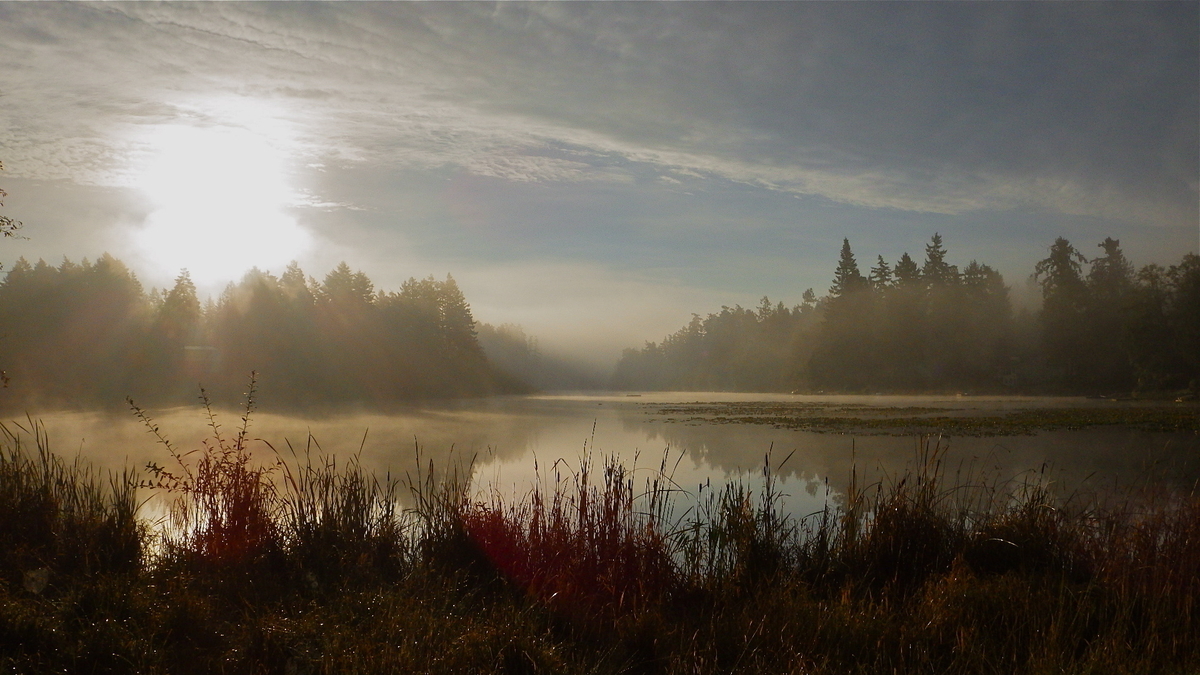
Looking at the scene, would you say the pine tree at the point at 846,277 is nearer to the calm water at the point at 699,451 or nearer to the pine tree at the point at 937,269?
the pine tree at the point at 937,269

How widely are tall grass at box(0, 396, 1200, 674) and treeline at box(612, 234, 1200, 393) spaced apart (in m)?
58.0

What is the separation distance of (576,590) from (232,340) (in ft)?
234

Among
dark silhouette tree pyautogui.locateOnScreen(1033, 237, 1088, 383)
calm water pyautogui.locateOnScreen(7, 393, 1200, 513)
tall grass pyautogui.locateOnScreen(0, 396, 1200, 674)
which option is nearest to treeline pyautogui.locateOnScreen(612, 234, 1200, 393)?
dark silhouette tree pyautogui.locateOnScreen(1033, 237, 1088, 383)

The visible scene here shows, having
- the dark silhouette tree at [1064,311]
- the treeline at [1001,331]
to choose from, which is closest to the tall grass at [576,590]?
the treeline at [1001,331]

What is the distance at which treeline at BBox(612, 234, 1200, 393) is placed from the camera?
53.6 m

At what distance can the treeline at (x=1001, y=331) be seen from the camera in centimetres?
5356

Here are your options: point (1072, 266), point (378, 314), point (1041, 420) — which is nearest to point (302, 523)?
point (1041, 420)

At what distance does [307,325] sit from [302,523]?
68.3m

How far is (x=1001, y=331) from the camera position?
74250 mm

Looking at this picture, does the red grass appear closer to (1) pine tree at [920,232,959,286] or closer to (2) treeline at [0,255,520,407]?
(2) treeline at [0,255,520,407]

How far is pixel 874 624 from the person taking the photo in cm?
477

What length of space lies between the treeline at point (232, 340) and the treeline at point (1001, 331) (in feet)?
148

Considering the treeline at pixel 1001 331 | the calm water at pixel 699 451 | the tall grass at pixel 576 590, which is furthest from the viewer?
the treeline at pixel 1001 331

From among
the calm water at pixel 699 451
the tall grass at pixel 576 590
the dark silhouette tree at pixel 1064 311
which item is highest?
the dark silhouette tree at pixel 1064 311
